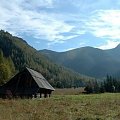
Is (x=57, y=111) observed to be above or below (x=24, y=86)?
below

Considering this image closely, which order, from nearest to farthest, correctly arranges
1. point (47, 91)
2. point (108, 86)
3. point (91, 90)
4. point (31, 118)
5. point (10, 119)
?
point (10, 119)
point (31, 118)
point (47, 91)
point (91, 90)
point (108, 86)

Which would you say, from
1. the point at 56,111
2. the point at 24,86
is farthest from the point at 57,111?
the point at 24,86

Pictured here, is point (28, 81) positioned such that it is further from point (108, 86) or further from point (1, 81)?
Answer: point (108, 86)

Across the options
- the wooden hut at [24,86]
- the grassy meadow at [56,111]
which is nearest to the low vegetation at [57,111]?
the grassy meadow at [56,111]

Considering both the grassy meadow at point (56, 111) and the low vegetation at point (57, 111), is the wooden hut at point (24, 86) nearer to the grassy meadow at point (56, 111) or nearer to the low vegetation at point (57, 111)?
the grassy meadow at point (56, 111)

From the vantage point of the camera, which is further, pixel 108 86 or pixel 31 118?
pixel 108 86

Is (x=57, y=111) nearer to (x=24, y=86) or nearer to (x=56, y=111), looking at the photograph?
(x=56, y=111)

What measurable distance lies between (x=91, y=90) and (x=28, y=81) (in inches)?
2155

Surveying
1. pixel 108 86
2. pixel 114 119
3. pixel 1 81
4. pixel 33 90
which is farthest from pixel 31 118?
pixel 108 86

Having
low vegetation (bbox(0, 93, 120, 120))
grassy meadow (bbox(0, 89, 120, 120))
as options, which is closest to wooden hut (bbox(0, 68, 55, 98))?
grassy meadow (bbox(0, 89, 120, 120))

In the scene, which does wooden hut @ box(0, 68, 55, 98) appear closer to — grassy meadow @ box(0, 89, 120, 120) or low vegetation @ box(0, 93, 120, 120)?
grassy meadow @ box(0, 89, 120, 120)

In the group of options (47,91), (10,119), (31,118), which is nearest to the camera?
(10,119)

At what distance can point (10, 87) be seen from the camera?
53719 mm

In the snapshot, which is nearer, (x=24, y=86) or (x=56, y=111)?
(x=56, y=111)
